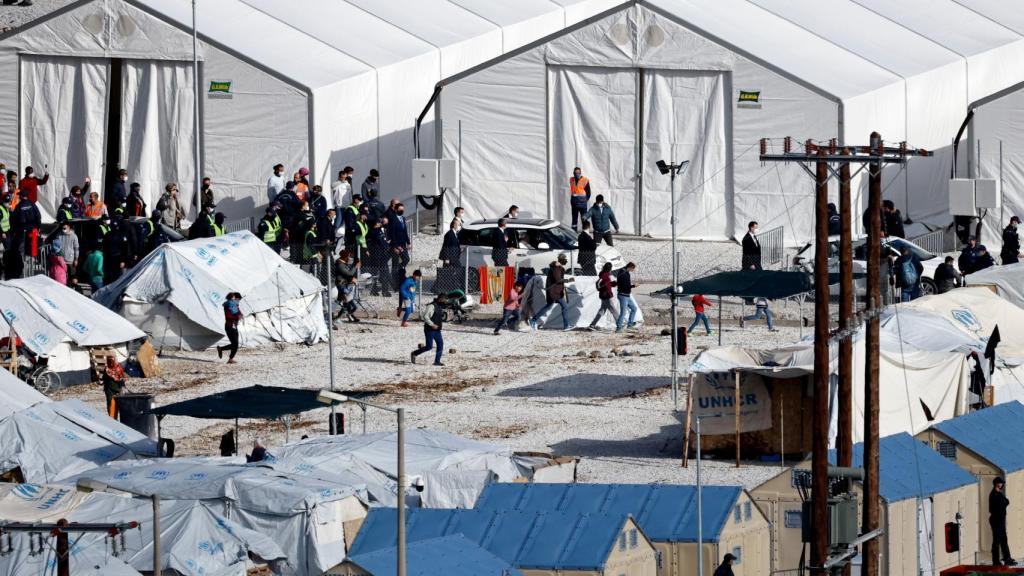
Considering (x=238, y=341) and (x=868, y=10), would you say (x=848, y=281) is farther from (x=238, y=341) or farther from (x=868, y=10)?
(x=868, y=10)

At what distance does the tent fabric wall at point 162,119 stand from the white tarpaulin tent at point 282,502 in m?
21.3

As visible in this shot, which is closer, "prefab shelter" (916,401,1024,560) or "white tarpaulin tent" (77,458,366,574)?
"white tarpaulin tent" (77,458,366,574)

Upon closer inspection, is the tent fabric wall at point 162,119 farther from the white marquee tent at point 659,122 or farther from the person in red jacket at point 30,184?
the white marquee tent at point 659,122

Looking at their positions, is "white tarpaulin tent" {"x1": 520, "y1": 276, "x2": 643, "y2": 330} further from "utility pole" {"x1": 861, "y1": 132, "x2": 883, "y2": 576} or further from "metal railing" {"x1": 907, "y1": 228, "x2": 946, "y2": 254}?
"utility pole" {"x1": 861, "y1": 132, "x2": 883, "y2": 576}

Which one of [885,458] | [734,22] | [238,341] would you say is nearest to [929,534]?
[885,458]

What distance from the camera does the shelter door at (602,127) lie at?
4738 centimetres

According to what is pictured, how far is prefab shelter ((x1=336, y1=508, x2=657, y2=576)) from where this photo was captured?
2400 centimetres

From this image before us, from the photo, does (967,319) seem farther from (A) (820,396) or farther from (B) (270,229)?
(B) (270,229)

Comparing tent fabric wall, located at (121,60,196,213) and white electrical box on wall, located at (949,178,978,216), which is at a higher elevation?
tent fabric wall, located at (121,60,196,213)

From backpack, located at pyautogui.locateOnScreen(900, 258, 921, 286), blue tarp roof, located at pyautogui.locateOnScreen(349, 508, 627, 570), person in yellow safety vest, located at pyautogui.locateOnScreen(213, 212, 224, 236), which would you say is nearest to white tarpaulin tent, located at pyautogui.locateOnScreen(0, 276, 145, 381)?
person in yellow safety vest, located at pyautogui.locateOnScreen(213, 212, 224, 236)

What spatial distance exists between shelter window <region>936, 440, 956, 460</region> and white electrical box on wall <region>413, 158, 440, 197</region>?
19.3m

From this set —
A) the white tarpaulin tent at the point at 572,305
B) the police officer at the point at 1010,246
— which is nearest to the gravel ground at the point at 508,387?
the white tarpaulin tent at the point at 572,305

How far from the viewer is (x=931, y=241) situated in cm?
4691

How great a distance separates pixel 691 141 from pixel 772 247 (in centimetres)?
310
